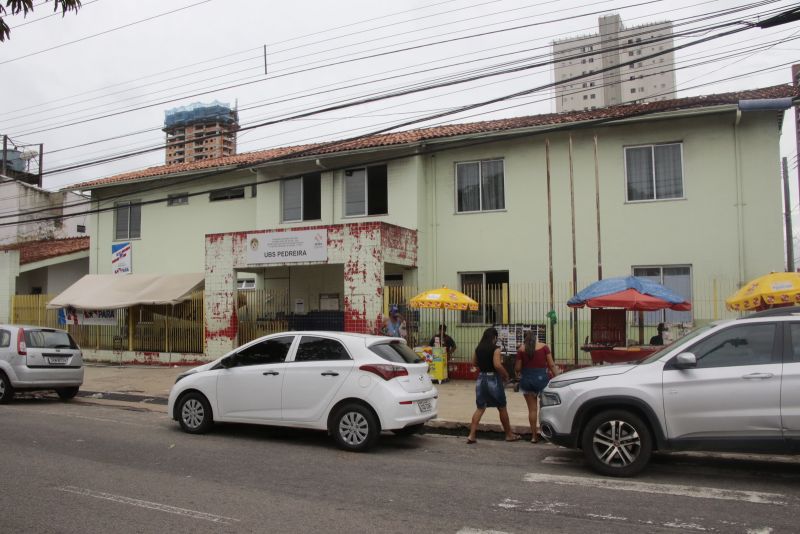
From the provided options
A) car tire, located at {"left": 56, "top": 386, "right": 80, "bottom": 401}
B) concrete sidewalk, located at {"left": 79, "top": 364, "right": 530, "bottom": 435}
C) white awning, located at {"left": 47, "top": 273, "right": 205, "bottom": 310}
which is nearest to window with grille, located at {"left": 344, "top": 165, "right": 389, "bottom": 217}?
white awning, located at {"left": 47, "top": 273, "right": 205, "bottom": 310}

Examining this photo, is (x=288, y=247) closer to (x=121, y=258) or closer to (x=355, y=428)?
(x=355, y=428)

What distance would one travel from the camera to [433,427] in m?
10.0

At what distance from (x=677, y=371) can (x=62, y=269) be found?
2444cm

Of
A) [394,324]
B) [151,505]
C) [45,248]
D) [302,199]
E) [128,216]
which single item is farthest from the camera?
[45,248]

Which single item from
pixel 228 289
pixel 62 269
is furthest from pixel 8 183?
pixel 228 289

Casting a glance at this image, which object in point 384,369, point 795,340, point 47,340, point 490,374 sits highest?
point 795,340

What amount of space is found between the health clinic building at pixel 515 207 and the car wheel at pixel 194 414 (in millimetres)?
6473

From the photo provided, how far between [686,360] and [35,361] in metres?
11.7

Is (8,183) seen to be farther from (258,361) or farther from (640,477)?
(640,477)

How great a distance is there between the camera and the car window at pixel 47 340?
1243 cm

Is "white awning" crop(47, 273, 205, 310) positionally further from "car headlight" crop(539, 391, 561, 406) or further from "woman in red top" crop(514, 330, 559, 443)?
"car headlight" crop(539, 391, 561, 406)

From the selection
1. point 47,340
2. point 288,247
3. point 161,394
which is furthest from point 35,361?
point 288,247

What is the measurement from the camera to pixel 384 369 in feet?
26.5

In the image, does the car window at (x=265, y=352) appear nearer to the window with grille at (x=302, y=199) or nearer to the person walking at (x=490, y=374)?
the person walking at (x=490, y=374)
